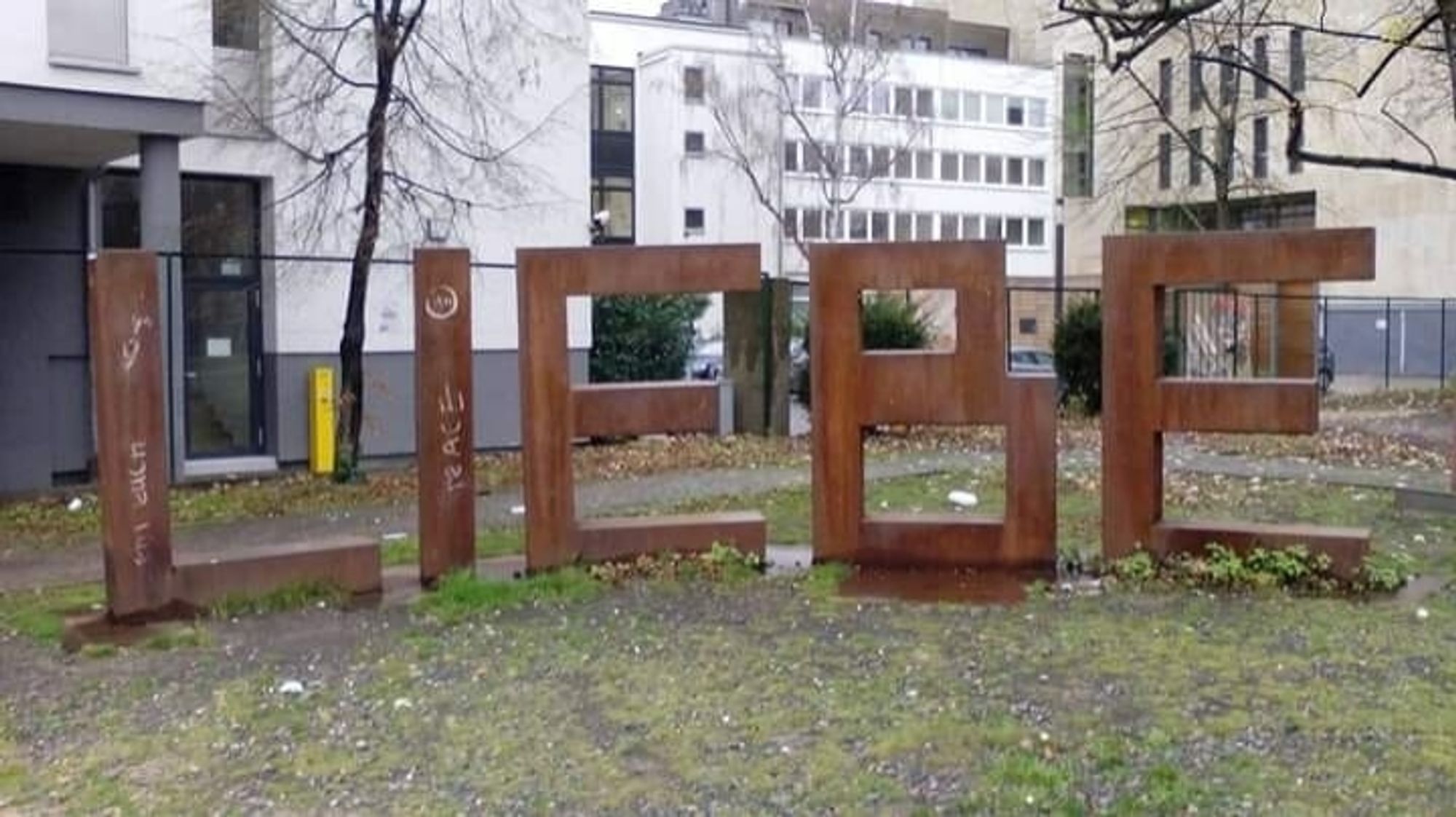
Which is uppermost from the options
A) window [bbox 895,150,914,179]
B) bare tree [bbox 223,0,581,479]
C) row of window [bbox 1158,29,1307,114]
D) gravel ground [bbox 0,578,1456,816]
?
window [bbox 895,150,914,179]

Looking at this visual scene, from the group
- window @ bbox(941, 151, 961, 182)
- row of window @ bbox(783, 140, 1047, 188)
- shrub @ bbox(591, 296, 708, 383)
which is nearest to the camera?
shrub @ bbox(591, 296, 708, 383)

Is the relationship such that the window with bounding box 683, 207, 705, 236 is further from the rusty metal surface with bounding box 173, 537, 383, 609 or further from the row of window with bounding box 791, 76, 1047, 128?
the rusty metal surface with bounding box 173, 537, 383, 609

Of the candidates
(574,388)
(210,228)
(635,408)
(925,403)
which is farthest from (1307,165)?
(574,388)

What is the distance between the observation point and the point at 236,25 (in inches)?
661

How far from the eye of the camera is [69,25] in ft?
46.7

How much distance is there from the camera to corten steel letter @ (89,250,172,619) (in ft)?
27.1

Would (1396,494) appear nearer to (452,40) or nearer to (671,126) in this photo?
(452,40)

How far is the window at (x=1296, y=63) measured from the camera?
2884 centimetres

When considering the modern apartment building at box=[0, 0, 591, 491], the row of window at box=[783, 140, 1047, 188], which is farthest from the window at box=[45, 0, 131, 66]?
the row of window at box=[783, 140, 1047, 188]

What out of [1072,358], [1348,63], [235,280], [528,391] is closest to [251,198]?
[235,280]

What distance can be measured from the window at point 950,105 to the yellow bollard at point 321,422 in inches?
1869

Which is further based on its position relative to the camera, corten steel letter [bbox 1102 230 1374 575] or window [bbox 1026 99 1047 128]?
window [bbox 1026 99 1047 128]

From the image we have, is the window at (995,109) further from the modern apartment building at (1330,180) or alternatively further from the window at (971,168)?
the modern apartment building at (1330,180)

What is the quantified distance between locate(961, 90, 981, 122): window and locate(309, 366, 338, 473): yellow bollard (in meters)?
48.6
